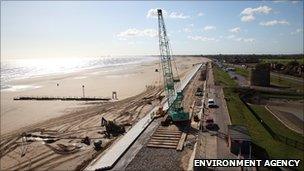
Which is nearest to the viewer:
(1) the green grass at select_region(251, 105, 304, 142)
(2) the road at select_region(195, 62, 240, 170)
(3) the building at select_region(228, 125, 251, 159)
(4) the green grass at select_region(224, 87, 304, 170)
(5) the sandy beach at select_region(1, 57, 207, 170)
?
(3) the building at select_region(228, 125, 251, 159)

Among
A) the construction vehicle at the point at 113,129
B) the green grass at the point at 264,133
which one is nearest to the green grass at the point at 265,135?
the green grass at the point at 264,133

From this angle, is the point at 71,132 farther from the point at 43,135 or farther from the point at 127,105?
the point at 127,105

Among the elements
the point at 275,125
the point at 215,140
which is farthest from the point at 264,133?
the point at 275,125

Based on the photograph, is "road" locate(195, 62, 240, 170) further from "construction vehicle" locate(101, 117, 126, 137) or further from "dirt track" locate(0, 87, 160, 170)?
"dirt track" locate(0, 87, 160, 170)

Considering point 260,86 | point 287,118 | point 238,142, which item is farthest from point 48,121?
point 260,86

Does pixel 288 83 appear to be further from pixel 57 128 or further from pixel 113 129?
pixel 57 128

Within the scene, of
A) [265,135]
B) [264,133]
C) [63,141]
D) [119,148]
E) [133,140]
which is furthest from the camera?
[63,141]

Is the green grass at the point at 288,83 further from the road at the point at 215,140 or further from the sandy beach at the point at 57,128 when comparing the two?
the sandy beach at the point at 57,128

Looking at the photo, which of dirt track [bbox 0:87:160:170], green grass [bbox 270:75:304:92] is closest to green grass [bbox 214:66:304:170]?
dirt track [bbox 0:87:160:170]
